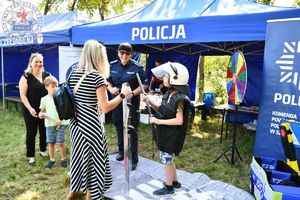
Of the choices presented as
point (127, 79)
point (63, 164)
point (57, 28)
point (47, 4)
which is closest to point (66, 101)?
point (127, 79)

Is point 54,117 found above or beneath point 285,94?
beneath

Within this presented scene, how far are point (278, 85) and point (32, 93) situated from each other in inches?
128

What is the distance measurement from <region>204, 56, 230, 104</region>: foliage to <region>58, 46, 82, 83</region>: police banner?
726 cm

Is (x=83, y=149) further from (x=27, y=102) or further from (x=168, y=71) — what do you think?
(x=27, y=102)

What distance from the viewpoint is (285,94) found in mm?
3510

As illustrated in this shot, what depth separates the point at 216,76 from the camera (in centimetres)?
1398

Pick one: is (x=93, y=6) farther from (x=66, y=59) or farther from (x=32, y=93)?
(x=32, y=93)

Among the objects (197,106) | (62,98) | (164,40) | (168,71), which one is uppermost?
(164,40)

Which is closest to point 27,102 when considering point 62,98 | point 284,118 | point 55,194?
point 55,194

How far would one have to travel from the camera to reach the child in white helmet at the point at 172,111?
9.29 feet

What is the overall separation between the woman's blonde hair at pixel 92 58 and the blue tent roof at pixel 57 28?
13.3 ft

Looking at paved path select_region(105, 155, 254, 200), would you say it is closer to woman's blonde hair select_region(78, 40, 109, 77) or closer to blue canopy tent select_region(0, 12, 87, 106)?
woman's blonde hair select_region(78, 40, 109, 77)

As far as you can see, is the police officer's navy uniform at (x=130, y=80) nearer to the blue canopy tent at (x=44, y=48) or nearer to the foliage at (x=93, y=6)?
the blue canopy tent at (x=44, y=48)

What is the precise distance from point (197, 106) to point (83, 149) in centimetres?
527
